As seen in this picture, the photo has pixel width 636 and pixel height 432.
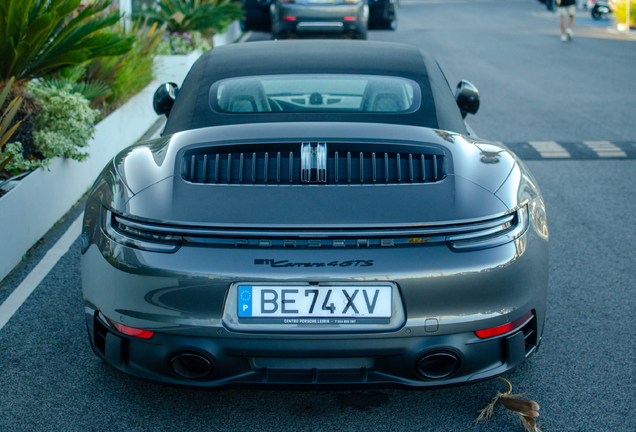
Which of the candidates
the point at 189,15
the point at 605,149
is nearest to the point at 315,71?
the point at 605,149

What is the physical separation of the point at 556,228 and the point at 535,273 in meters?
2.68

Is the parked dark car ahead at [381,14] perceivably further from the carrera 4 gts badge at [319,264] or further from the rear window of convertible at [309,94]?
the carrera 4 gts badge at [319,264]

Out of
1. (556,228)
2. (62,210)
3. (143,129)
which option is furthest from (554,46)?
(62,210)

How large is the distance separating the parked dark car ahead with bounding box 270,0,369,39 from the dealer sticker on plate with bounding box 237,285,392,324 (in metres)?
12.3

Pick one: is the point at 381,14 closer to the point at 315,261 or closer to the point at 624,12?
the point at 624,12

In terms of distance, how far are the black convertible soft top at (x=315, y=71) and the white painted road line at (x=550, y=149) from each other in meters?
3.66

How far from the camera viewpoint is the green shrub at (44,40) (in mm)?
5316

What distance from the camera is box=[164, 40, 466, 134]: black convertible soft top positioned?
10.0 feet

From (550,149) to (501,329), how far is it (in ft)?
17.4

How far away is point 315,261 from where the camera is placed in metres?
2.22

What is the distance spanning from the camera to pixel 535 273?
8.04ft

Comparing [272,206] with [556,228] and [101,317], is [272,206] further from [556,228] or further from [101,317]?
[556,228]

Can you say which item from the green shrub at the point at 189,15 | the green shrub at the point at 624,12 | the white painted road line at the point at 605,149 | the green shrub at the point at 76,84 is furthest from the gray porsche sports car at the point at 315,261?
the green shrub at the point at 624,12

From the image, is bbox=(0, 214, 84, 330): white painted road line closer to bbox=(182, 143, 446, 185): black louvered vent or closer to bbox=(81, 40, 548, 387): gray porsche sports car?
bbox=(81, 40, 548, 387): gray porsche sports car
